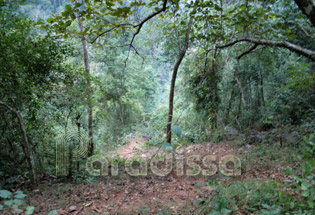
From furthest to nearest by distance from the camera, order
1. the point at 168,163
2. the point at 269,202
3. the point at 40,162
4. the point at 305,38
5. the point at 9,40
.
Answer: the point at 305,38, the point at 168,163, the point at 40,162, the point at 9,40, the point at 269,202

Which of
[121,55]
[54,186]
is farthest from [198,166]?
[121,55]

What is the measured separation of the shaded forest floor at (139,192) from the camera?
265 cm

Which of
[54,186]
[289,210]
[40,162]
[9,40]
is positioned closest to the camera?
[289,210]

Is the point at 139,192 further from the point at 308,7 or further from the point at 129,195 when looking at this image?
the point at 308,7

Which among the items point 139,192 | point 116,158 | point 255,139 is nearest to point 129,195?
point 139,192

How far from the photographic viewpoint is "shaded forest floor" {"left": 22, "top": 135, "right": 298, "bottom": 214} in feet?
8.69

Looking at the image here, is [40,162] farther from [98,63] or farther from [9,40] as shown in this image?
[98,63]

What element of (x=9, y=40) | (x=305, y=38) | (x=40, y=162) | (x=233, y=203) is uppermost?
(x=305, y=38)

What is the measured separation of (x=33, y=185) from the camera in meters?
3.34

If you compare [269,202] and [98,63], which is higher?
[98,63]

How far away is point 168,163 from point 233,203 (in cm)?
251

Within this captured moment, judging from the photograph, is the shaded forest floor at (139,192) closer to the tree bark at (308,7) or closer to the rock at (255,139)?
the rock at (255,139)

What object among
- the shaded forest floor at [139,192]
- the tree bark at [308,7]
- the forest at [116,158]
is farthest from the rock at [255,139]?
the tree bark at [308,7]

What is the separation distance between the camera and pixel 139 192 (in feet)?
10.9
